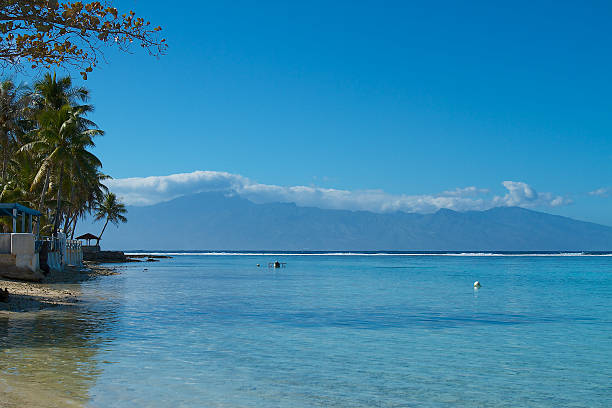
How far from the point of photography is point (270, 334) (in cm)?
1574

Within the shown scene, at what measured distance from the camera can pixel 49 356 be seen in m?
11.3

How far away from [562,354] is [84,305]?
612 inches

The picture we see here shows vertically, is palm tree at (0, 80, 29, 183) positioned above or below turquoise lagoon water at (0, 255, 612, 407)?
above

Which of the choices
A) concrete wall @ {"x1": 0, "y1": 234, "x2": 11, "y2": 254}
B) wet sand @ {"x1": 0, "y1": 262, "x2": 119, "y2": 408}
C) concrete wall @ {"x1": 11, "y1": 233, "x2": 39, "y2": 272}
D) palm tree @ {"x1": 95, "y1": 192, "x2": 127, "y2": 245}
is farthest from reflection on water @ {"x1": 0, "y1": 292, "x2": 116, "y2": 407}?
palm tree @ {"x1": 95, "y1": 192, "x2": 127, "y2": 245}

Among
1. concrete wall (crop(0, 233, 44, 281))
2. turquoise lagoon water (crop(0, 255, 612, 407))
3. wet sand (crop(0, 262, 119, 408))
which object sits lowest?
turquoise lagoon water (crop(0, 255, 612, 407))

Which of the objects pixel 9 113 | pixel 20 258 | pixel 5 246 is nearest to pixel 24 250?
pixel 20 258

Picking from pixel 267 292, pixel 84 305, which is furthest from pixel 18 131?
pixel 84 305

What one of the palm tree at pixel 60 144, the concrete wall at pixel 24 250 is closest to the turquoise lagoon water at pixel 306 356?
the concrete wall at pixel 24 250

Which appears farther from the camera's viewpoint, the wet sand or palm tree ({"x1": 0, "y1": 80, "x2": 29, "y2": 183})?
palm tree ({"x1": 0, "y1": 80, "x2": 29, "y2": 183})

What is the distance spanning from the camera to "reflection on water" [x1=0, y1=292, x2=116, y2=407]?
334 inches

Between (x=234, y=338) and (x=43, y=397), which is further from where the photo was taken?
(x=234, y=338)

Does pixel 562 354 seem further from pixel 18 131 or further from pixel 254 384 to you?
pixel 18 131

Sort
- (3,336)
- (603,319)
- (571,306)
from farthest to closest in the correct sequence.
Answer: (571,306), (603,319), (3,336)

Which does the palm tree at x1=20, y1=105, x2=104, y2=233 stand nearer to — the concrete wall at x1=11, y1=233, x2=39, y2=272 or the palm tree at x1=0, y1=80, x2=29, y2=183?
the palm tree at x1=0, y1=80, x2=29, y2=183
